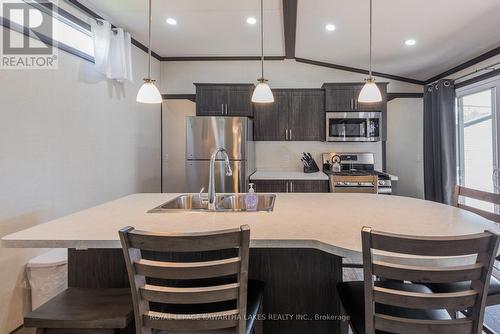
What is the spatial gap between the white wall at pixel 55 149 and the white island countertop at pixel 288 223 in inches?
33.6

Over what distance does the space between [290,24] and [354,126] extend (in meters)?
1.76

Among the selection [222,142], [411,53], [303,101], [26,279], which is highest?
[411,53]

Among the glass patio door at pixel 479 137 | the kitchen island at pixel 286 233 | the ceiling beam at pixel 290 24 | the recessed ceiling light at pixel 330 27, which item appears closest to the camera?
the kitchen island at pixel 286 233

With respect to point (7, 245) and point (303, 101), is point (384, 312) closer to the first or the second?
point (7, 245)

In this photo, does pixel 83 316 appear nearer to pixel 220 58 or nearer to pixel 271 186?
pixel 271 186

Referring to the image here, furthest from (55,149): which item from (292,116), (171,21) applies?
(292,116)

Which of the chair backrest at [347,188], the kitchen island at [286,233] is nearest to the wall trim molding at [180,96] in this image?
the chair backrest at [347,188]

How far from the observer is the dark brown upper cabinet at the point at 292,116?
14.0ft

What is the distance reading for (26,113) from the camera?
219 cm

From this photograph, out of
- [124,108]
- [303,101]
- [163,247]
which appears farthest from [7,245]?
[303,101]

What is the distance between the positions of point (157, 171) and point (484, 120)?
4.58 meters

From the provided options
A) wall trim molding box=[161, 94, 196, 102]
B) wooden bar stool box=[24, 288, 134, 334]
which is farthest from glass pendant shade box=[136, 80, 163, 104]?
wall trim molding box=[161, 94, 196, 102]

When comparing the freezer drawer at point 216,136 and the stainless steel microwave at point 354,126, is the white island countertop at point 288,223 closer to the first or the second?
the freezer drawer at point 216,136

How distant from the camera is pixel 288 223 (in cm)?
142
